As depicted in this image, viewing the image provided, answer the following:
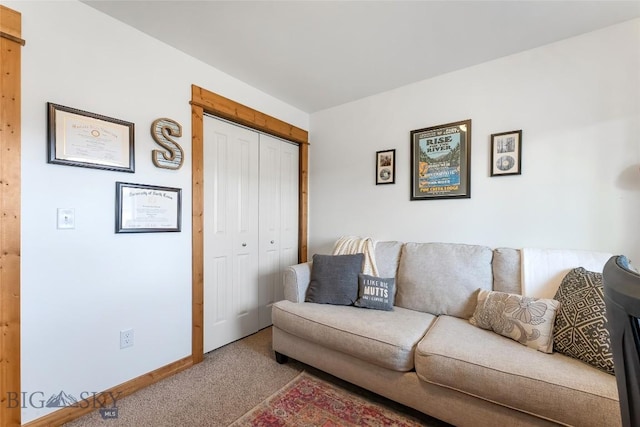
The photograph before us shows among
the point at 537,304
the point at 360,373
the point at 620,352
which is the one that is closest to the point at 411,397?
the point at 360,373

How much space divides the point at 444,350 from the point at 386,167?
170 cm

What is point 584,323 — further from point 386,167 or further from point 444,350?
point 386,167

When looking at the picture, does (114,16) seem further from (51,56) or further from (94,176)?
(94,176)

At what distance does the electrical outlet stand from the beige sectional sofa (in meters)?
0.93

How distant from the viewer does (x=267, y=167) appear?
2.82 metres

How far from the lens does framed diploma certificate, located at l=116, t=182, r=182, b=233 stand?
5.67ft

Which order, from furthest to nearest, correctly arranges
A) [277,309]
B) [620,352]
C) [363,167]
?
1. [363,167]
2. [277,309]
3. [620,352]

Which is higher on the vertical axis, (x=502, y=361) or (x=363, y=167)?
(x=363, y=167)

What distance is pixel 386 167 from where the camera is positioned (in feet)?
8.69

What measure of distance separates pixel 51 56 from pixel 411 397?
8.87ft

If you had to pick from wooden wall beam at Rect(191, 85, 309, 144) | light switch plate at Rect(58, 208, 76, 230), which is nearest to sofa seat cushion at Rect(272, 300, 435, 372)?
light switch plate at Rect(58, 208, 76, 230)

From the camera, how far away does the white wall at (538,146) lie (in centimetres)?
173

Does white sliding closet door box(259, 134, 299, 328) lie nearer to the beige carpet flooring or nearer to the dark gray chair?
the beige carpet flooring

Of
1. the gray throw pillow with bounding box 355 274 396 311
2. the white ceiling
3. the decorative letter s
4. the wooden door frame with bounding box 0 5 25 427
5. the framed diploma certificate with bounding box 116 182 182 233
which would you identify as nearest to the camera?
the wooden door frame with bounding box 0 5 25 427
